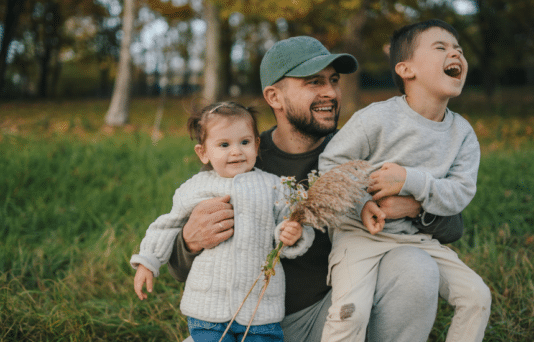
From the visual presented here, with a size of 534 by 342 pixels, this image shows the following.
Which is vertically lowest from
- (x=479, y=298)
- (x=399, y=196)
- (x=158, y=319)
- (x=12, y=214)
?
(x=158, y=319)

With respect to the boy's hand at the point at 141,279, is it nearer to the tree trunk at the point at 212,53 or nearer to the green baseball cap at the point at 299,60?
the green baseball cap at the point at 299,60

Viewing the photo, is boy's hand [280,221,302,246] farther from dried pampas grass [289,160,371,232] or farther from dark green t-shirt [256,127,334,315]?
dark green t-shirt [256,127,334,315]

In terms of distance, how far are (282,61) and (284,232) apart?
40.7 inches

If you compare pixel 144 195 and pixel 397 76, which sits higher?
pixel 397 76

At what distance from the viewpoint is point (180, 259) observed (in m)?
2.09

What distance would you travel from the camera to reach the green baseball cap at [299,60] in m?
2.19

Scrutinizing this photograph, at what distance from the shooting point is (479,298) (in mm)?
1779

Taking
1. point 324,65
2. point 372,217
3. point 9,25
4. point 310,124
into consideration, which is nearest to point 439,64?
point 324,65

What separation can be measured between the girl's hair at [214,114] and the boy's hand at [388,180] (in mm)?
638

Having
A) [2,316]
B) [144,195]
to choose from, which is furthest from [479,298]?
[144,195]

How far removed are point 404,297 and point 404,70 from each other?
3.68ft

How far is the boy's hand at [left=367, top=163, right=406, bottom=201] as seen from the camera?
6.14 feet

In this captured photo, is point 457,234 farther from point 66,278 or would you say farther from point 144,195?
point 144,195

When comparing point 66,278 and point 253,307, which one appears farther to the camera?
point 66,278
